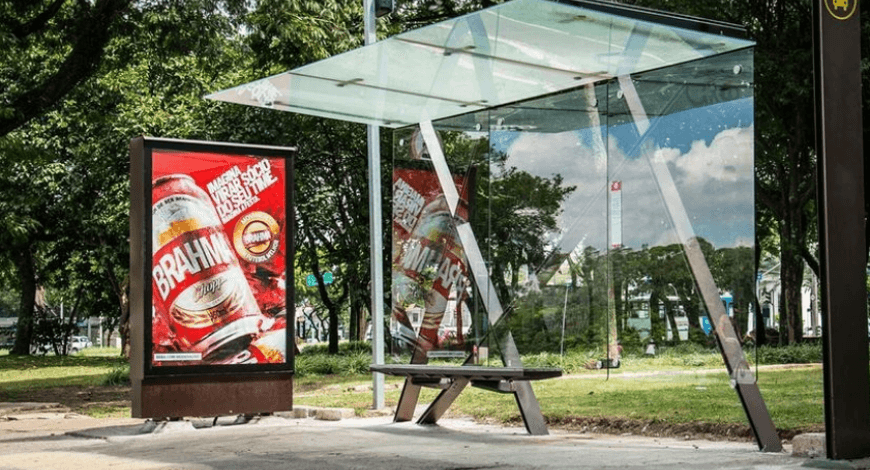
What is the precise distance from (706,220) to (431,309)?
3.77 metres

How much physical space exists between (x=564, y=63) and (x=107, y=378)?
45.0ft

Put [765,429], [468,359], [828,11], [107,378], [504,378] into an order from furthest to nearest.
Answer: [107,378], [468,359], [504,378], [765,429], [828,11]

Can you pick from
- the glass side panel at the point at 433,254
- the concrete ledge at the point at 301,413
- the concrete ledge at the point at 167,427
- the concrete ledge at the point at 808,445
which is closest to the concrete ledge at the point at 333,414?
the concrete ledge at the point at 301,413

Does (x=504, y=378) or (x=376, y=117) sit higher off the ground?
(x=376, y=117)

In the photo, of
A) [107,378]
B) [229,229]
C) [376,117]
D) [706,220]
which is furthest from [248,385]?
[107,378]

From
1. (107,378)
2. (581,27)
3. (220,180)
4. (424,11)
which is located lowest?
(107,378)

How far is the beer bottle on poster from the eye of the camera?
35.4 feet

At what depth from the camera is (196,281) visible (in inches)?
435

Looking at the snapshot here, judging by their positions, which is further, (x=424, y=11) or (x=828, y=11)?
(x=424, y=11)

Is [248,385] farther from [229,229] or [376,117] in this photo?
[376,117]

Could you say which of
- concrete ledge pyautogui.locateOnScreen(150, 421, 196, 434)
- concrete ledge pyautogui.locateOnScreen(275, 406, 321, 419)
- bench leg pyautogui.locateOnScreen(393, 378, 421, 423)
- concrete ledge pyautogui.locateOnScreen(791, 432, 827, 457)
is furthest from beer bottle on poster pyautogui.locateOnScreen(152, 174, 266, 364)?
concrete ledge pyautogui.locateOnScreen(791, 432, 827, 457)

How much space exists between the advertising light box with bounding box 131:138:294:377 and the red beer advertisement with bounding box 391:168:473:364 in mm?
1105

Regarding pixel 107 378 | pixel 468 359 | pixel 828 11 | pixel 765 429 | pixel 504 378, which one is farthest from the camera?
pixel 107 378

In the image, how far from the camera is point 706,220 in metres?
8.44
